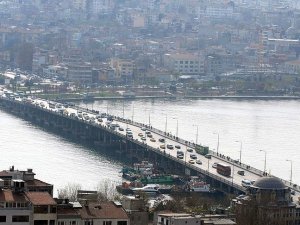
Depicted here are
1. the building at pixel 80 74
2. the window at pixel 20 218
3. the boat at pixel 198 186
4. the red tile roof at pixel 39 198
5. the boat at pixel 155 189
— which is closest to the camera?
the window at pixel 20 218

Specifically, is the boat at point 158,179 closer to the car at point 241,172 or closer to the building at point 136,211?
the car at point 241,172

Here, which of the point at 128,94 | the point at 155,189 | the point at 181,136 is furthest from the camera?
the point at 128,94

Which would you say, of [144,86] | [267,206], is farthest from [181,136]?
[144,86]

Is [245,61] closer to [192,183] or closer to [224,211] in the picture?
[192,183]

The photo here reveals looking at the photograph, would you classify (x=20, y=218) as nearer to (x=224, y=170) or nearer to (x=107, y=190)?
(x=107, y=190)

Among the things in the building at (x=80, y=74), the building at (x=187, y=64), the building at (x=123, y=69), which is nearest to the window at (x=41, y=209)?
the building at (x=80, y=74)

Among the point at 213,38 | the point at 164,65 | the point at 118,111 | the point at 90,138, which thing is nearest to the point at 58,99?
the point at 118,111
